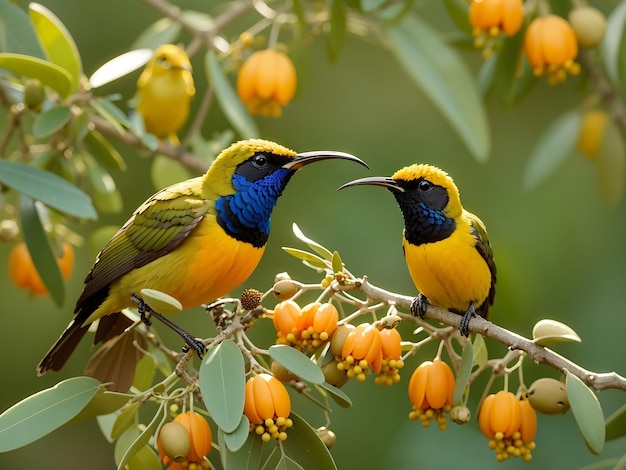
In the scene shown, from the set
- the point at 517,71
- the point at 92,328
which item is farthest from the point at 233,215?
the point at 517,71

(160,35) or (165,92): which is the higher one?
(160,35)

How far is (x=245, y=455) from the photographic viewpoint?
2594 millimetres

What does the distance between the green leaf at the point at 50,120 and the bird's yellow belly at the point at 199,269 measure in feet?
1.67

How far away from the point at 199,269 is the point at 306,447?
631 mm

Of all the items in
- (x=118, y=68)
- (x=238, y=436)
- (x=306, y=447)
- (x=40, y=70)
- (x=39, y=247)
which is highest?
(x=40, y=70)

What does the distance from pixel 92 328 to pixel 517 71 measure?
180 cm

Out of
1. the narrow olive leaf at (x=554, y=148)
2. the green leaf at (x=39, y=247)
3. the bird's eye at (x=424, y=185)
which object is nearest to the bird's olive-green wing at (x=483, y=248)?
the bird's eye at (x=424, y=185)

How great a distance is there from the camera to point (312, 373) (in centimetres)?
247

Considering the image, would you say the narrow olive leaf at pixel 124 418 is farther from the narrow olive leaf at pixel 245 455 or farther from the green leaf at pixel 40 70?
the green leaf at pixel 40 70

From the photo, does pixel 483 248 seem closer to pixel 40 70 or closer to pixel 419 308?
pixel 419 308

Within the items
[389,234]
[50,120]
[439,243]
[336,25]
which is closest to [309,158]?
[439,243]

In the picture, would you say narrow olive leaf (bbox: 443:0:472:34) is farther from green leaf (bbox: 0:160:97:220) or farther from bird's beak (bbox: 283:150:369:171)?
green leaf (bbox: 0:160:97:220)

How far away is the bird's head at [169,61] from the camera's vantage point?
3.90 meters

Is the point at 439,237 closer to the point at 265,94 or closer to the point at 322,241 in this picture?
the point at 265,94
